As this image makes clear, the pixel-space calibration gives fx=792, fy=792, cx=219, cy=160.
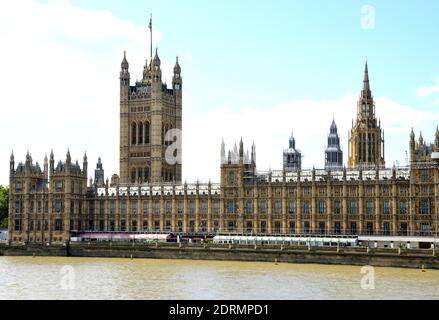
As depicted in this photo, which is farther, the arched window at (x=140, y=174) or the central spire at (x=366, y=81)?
the arched window at (x=140, y=174)

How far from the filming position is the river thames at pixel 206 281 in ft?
235

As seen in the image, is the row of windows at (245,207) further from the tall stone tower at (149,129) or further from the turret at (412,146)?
the tall stone tower at (149,129)

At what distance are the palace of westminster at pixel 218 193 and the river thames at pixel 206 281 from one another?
26.4 m

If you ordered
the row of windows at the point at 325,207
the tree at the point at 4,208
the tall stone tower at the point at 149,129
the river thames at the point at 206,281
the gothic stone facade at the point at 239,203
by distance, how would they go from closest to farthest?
the river thames at the point at 206,281, the row of windows at the point at 325,207, the gothic stone facade at the point at 239,203, the tree at the point at 4,208, the tall stone tower at the point at 149,129

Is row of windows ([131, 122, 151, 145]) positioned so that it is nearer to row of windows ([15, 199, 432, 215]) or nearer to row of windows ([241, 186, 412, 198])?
row of windows ([15, 199, 432, 215])

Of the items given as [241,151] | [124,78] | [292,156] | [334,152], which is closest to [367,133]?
[334,152]

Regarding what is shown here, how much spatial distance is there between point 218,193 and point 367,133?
1800 inches

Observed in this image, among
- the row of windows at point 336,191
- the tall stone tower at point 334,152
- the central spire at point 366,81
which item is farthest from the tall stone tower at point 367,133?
the row of windows at point 336,191

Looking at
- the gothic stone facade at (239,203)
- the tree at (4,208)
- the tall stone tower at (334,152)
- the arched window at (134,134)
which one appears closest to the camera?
the gothic stone facade at (239,203)

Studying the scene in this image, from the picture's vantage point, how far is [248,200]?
13888cm

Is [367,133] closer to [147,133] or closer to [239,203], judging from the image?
[239,203]
